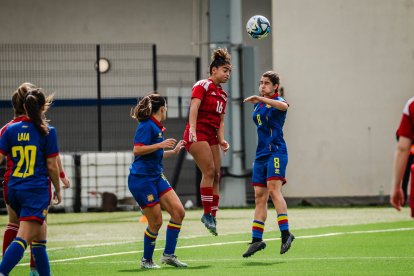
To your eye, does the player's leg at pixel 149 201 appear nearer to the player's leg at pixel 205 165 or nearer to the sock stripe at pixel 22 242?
the sock stripe at pixel 22 242

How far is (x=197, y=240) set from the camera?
607 inches

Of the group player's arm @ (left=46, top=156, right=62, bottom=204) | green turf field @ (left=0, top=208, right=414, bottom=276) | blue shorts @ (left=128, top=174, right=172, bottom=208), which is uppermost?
player's arm @ (left=46, top=156, right=62, bottom=204)

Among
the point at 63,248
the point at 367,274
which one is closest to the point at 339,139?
the point at 63,248

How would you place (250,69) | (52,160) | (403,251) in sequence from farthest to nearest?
1. (250,69)
2. (403,251)
3. (52,160)

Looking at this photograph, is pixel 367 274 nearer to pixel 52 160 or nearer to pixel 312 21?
pixel 52 160

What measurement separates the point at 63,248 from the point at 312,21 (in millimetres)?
13445

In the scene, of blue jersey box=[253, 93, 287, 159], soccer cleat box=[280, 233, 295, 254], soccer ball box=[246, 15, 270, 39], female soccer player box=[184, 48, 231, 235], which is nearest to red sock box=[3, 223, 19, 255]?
A: soccer cleat box=[280, 233, 295, 254]

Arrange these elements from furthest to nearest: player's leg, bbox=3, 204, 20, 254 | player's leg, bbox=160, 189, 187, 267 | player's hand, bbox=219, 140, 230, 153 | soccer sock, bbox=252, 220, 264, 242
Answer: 1. player's hand, bbox=219, 140, 230, 153
2. soccer sock, bbox=252, 220, 264, 242
3. player's leg, bbox=160, 189, 187, 267
4. player's leg, bbox=3, 204, 20, 254

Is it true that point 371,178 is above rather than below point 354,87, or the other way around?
below

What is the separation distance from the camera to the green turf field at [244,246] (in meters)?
11.0

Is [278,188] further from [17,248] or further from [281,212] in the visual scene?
[17,248]

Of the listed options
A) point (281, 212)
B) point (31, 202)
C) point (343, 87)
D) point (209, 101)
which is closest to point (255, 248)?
point (281, 212)

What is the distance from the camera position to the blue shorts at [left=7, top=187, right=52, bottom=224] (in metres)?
8.93

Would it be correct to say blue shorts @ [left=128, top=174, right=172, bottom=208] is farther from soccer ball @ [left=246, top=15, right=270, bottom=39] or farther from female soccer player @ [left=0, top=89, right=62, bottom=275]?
soccer ball @ [left=246, top=15, right=270, bottom=39]
